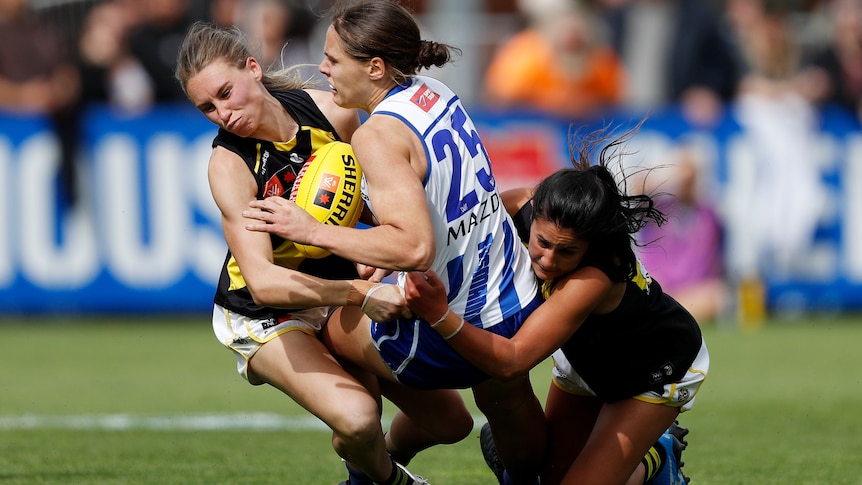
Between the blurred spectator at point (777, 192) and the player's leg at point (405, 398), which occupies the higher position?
the player's leg at point (405, 398)

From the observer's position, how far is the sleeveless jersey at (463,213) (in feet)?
15.2

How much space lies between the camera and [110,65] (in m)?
12.7

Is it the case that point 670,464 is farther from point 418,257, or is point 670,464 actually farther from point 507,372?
point 418,257

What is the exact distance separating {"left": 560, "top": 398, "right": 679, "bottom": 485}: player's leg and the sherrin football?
4.31ft

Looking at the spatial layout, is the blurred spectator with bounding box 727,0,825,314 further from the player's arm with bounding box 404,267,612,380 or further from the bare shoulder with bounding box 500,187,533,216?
the player's arm with bounding box 404,267,612,380

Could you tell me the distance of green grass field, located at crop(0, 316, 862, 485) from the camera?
5957 mm

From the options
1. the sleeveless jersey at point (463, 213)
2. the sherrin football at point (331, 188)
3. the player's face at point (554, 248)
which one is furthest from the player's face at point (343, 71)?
the player's face at point (554, 248)

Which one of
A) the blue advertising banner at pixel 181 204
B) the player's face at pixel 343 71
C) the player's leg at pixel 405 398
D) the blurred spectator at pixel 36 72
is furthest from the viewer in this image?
the blurred spectator at pixel 36 72

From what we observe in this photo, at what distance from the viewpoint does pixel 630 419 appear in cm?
504

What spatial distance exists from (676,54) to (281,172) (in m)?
8.79

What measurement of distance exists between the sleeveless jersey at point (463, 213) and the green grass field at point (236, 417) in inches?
53.6

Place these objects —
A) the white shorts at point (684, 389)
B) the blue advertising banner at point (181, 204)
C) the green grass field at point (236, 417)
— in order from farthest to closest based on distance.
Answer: the blue advertising banner at point (181, 204)
the green grass field at point (236, 417)
the white shorts at point (684, 389)

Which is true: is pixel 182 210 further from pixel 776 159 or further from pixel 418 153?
pixel 418 153

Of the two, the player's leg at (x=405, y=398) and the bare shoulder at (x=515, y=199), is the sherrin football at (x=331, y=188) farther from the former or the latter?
the bare shoulder at (x=515, y=199)
